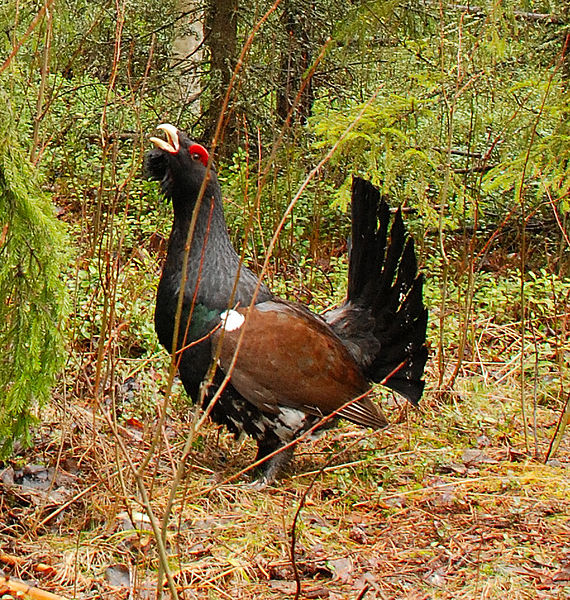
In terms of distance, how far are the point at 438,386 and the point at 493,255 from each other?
3.14 meters

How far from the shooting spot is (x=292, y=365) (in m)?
4.51

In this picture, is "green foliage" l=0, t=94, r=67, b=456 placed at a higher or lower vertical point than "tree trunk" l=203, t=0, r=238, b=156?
lower

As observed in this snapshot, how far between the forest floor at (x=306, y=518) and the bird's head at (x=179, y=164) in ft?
4.09

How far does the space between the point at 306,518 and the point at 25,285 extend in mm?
1763

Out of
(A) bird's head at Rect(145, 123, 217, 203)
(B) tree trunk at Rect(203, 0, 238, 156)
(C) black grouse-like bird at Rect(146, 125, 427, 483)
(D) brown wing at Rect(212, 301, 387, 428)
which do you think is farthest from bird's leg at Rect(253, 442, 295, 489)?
(B) tree trunk at Rect(203, 0, 238, 156)

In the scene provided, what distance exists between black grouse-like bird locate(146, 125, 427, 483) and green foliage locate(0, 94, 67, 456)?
863 millimetres

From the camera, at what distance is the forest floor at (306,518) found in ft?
11.3

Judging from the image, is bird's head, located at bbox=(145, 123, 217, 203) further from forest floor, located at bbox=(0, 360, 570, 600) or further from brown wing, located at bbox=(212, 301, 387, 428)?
forest floor, located at bbox=(0, 360, 570, 600)

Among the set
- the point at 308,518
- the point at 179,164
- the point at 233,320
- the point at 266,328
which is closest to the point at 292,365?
the point at 266,328

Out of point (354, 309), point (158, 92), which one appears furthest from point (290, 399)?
point (158, 92)

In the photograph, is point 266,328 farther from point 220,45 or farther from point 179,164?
point 220,45

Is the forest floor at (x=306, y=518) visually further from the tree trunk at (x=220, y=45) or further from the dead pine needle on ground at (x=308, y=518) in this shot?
the tree trunk at (x=220, y=45)

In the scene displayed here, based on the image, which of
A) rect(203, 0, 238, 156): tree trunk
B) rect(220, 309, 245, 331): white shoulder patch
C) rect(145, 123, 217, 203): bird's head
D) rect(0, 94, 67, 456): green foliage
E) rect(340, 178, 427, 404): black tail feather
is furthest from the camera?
rect(203, 0, 238, 156): tree trunk

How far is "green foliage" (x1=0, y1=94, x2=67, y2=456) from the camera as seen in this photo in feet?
10.7
